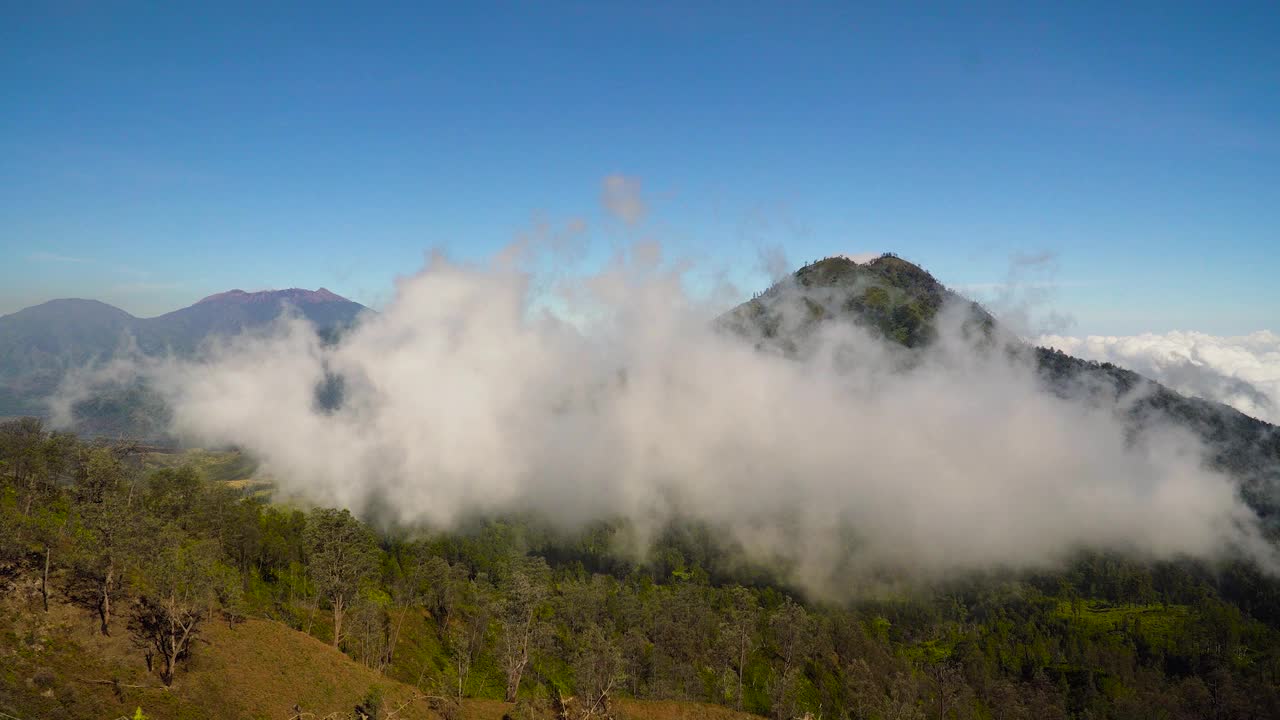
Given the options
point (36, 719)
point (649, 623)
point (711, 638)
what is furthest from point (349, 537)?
point (711, 638)

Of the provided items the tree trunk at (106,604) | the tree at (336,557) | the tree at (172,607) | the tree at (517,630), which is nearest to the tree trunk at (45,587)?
the tree trunk at (106,604)

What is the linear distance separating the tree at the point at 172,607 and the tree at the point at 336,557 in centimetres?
2425

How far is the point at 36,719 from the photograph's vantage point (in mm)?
40031

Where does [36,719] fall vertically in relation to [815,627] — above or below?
above

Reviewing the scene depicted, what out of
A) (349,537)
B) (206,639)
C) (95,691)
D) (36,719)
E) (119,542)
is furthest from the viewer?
(349,537)

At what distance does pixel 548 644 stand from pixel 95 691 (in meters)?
74.3

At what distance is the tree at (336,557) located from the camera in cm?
8550

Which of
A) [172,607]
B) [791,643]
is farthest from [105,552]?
[791,643]

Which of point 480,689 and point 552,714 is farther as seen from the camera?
point 480,689

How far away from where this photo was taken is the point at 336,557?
284ft

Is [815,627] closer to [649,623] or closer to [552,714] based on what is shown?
[649,623]

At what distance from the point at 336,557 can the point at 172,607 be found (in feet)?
109

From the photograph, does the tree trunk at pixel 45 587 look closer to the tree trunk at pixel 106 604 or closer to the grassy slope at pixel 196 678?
the grassy slope at pixel 196 678

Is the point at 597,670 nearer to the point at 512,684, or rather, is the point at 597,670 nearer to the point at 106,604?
the point at 512,684
